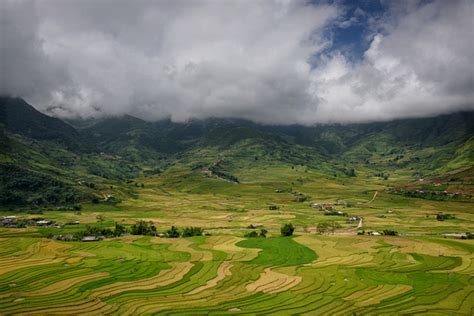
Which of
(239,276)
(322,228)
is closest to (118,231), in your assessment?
(239,276)

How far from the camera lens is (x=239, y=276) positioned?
10456cm

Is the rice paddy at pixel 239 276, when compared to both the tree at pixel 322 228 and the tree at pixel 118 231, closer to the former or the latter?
the tree at pixel 118 231

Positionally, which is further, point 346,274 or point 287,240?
point 287,240

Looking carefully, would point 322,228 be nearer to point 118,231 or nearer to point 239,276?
point 239,276

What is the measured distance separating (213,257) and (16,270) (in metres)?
60.9

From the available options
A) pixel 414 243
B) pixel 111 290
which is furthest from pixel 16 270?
pixel 414 243

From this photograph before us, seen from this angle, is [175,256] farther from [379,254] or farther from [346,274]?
[379,254]

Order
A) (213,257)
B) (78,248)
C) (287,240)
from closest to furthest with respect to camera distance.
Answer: (213,257) → (78,248) → (287,240)

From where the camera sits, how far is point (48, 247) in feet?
443

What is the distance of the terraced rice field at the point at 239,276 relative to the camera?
7975cm

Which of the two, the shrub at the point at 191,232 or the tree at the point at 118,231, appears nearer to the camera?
the tree at the point at 118,231

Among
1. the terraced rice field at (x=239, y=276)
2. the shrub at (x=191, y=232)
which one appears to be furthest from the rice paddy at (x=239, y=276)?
the shrub at (x=191, y=232)

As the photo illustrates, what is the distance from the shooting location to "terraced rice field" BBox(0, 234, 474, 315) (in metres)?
79.8

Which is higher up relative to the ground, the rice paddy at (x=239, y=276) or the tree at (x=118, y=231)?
the tree at (x=118, y=231)
